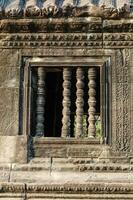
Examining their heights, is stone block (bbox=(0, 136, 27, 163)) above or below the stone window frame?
below

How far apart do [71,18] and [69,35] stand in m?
0.25

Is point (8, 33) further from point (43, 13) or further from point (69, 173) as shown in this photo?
point (69, 173)

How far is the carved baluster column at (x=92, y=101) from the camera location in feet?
30.3

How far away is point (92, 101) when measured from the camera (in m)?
9.31

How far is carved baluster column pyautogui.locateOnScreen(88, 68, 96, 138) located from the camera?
925 cm

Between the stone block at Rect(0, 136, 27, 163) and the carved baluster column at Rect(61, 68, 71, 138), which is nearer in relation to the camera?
the stone block at Rect(0, 136, 27, 163)

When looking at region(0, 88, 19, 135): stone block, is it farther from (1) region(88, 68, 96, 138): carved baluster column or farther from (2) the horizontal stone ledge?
(1) region(88, 68, 96, 138): carved baluster column

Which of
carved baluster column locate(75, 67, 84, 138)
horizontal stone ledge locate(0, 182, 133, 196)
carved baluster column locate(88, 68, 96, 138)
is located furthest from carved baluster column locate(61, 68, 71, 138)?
horizontal stone ledge locate(0, 182, 133, 196)

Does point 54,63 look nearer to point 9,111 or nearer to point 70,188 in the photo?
point 9,111

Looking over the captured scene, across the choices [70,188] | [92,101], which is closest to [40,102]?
[92,101]

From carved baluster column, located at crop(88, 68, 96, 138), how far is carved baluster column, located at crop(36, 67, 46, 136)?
665 millimetres

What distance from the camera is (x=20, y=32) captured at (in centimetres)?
948

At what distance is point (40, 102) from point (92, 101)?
738 mm

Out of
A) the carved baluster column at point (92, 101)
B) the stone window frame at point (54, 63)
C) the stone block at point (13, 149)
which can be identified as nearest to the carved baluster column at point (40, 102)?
the stone window frame at point (54, 63)
